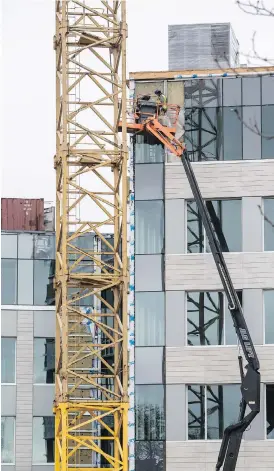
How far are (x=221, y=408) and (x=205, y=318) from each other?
11.0ft

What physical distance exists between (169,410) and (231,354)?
3.02 meters

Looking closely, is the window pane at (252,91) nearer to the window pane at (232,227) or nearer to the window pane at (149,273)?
the window pane at (232,227)

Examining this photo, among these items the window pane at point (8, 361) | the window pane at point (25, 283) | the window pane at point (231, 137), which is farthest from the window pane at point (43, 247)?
the window pane at point (231, 137)

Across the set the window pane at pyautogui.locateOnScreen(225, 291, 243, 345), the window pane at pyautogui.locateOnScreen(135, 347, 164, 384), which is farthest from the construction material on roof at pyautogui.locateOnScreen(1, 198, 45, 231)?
the window pane at pyautogui.locateOnScreen(225, 291, 243, 345)

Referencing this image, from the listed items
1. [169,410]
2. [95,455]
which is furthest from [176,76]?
[95,455]

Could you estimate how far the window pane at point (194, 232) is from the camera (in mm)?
53812

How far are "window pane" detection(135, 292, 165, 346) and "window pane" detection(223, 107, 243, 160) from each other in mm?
5828

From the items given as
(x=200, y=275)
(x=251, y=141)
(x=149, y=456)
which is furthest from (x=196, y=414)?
(x=251, y=141)

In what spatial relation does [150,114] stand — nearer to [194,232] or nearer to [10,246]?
[194,232]

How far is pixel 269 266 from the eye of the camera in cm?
5356

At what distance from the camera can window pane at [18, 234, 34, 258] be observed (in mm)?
65750

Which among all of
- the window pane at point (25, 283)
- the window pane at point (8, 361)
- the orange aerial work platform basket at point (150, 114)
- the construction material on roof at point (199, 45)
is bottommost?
the window pane at point (8, 361)

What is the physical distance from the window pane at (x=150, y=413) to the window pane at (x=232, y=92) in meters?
10.8

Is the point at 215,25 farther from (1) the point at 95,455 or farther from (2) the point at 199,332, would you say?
(1) the point at 95,455
